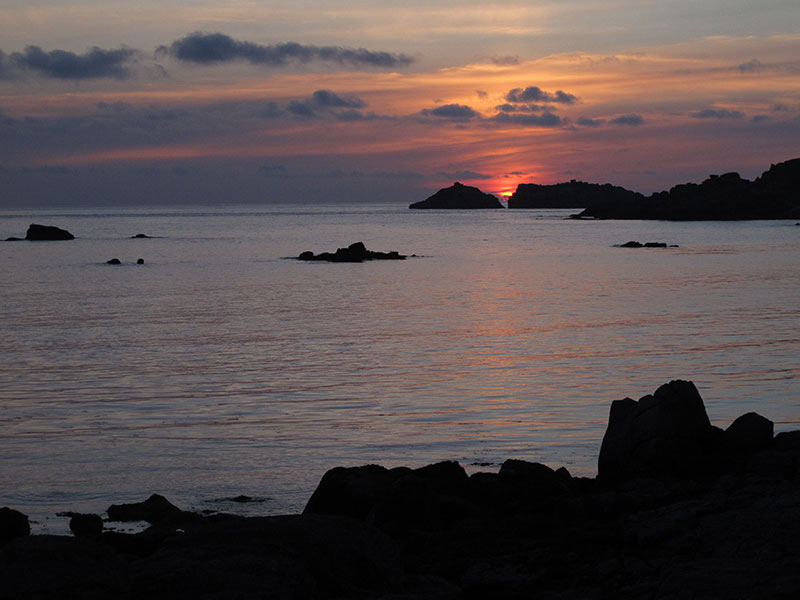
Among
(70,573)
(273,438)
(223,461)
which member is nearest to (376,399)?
(273,438)

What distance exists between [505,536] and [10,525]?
200 inches

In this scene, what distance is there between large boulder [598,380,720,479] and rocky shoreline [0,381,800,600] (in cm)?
2

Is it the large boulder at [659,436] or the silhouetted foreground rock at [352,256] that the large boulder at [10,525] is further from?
the silhouetted foreground rock at [352,256]

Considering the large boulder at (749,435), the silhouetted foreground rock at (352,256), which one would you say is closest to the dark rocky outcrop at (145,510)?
the large boulder at (749,435)

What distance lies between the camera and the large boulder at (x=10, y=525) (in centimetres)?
934

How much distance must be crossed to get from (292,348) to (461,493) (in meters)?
15.4

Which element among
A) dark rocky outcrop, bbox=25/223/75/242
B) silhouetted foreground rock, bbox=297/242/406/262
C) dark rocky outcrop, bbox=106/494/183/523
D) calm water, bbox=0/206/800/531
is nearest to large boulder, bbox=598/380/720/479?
calm water, bbox=0/206/800/531

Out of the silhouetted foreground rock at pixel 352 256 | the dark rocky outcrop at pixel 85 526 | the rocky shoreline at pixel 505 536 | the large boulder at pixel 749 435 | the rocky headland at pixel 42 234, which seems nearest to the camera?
the rocky shoreline at pixel 505 536

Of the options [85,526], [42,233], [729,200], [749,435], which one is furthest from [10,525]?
[729,200]

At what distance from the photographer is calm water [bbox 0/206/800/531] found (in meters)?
13.5

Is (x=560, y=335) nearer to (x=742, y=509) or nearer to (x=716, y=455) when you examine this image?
(x=716, y=455)

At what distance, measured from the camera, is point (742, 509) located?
8.65m

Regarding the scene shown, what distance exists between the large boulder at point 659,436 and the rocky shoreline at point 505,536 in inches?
0.7

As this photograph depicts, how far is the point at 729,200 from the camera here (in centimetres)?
16812
